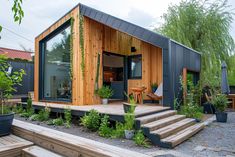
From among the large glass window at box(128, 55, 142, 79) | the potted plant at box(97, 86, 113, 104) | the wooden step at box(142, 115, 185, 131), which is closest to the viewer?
the wooden step at box(142, 115, 185, 131)

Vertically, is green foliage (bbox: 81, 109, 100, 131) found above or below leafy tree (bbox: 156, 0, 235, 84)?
below

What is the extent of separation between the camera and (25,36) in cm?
2258

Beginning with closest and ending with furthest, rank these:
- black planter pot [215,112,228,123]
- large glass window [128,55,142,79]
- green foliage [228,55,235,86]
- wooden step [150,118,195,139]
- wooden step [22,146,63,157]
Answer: wooden step [22,146,63,157] < wooden step [150,118,195,139] < black planter pot [215,112,228,123] < large glass window [128,55,142,79] < green foliage [228,55,235,86]

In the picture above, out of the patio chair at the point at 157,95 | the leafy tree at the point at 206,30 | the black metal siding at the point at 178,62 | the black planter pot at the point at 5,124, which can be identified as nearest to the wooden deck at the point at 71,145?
the black planter pot at the point at 5,124

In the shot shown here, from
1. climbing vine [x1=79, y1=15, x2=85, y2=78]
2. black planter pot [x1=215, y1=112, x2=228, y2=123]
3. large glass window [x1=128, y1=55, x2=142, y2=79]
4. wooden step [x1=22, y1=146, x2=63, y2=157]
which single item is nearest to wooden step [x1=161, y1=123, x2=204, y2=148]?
black planter pot [x1=215, y1=112, x2=228, y2=123]

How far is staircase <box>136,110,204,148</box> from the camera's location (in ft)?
11.7

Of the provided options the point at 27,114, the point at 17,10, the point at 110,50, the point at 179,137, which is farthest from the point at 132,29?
the point at 17,10

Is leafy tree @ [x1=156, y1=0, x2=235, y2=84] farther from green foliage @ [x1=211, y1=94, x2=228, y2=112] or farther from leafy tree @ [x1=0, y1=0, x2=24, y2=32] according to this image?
leafy tree @ [x1=0, y1=0, x2=24, y2=32]

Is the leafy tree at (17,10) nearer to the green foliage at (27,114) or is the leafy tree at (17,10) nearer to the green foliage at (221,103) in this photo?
the green foliage at (27,114)

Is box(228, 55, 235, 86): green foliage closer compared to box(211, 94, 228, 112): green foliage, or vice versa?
box(211, 94, 228, 112): green foliage

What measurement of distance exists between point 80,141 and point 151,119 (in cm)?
224

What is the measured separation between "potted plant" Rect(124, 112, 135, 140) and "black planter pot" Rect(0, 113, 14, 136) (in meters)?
2.11

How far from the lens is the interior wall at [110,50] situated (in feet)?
21.7

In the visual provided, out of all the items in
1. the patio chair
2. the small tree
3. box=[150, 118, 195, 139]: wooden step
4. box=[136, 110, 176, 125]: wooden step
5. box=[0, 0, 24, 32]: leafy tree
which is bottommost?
box=[150, 118, 195, 139]: wooden step
